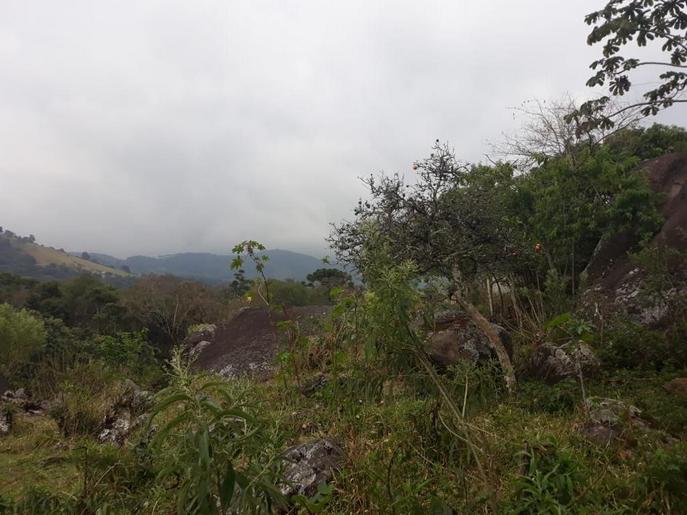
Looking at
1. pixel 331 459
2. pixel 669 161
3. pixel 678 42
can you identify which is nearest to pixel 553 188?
pixel 678 42

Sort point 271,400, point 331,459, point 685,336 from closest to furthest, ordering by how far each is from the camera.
Result: point 331,459
point 271,400
point 685,336

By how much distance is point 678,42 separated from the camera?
5.67 m

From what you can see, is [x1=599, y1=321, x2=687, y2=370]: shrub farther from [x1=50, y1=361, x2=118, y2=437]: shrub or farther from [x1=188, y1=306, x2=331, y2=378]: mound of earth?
[x1=50, y1=361, x2=118, y2=437]: shrub

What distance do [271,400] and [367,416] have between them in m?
1.75

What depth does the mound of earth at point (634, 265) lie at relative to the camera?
740 centimetres

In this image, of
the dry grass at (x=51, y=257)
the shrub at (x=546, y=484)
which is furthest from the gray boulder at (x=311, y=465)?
the dry grass at (x=51, y=257)

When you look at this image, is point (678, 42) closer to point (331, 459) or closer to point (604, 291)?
point (604, 291)

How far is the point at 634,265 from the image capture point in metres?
8.67

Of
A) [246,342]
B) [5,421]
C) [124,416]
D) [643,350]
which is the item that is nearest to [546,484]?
[643,350]

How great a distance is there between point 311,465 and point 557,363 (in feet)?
13.5

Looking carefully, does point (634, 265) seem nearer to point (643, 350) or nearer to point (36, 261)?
point (643, 350)

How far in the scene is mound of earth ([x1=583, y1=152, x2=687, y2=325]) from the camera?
24.3 feet

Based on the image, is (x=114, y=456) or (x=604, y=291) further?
(x=604, y=291)

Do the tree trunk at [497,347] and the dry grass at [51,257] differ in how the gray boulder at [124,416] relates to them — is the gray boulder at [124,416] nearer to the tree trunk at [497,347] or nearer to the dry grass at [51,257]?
the tree trunk at [497,347]
